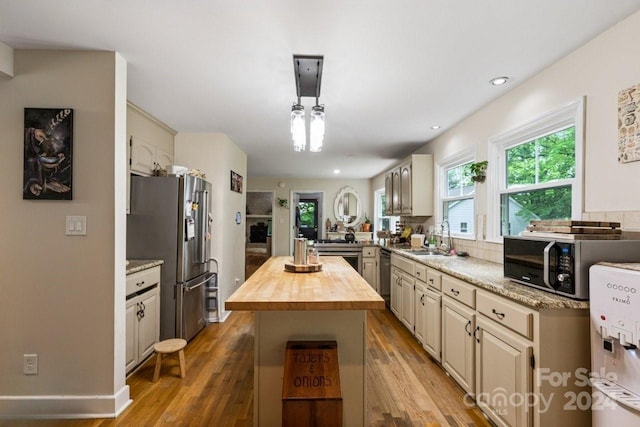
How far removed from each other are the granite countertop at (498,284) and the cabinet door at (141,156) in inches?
116

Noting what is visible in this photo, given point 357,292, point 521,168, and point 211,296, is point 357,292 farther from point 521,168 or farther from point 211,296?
point 211,296

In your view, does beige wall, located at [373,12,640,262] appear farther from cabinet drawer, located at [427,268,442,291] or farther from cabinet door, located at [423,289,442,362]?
cabinet door, located at [423,289,442,362]

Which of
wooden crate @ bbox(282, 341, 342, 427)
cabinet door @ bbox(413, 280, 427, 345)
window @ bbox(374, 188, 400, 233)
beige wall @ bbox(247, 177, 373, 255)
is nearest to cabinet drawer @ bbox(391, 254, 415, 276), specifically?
cabinet door @ bbox(413, 280, 427, 345)

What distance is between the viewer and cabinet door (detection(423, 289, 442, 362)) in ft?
8.98

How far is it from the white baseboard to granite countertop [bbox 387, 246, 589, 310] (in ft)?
8.15

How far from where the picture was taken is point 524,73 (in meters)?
2.36

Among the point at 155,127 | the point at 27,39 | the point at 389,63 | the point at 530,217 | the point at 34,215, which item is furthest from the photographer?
the point at 155,127

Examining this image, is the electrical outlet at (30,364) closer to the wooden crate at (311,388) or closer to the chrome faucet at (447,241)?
the wooden crate at (311,388)

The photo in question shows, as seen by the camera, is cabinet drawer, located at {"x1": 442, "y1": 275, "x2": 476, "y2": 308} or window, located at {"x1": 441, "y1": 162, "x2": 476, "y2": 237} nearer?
cabinet drawer, located at {"x1": 442, "y1": 275, "x2": 476, "y2": 308}

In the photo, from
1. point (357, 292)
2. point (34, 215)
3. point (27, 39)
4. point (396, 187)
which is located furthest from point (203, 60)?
point (396, 187)

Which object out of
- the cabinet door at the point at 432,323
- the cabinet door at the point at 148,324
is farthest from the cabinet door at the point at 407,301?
the cabinet door at the point at 148,324

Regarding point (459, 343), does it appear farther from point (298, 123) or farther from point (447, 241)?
point (298, 123)

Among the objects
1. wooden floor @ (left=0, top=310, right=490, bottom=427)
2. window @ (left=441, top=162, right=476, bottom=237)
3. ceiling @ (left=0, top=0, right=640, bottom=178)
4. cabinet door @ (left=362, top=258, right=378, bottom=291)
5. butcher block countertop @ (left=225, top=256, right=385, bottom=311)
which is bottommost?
wooden floor @ (left=0, top=310, right=490, bottom=427)

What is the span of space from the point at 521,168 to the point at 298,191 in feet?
20.1
